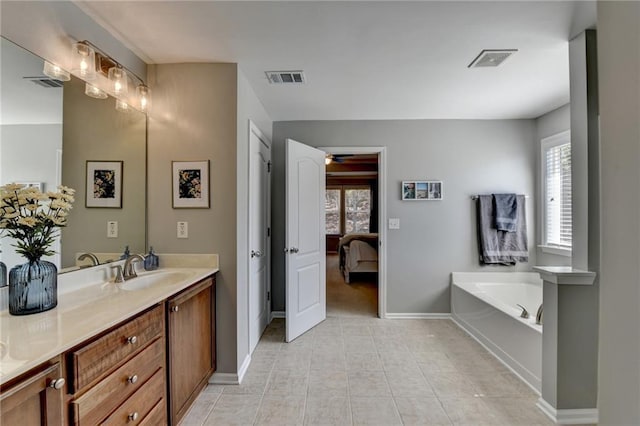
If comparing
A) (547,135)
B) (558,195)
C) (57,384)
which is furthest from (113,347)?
(547,135)

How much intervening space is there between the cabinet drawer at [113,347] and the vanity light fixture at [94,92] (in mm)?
1327

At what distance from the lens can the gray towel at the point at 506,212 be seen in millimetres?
3484

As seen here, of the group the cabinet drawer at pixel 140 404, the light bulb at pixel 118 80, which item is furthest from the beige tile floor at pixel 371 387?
the light bulb at pixel 118 80

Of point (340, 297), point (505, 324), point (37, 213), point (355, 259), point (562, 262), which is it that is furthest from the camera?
point (355, 259)

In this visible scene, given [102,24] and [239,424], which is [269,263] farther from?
[102,24]

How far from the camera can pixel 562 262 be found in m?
3.25

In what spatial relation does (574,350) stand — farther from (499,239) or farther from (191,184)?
(191,184)

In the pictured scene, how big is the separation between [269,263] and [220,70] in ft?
6.88

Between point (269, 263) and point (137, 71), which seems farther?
point (269, 263)

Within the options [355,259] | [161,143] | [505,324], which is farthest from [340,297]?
[161,143]

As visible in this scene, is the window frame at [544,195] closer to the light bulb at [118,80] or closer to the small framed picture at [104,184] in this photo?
the light bulb at [118,80]

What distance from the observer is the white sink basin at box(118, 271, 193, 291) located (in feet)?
5.99

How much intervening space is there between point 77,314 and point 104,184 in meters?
0.98

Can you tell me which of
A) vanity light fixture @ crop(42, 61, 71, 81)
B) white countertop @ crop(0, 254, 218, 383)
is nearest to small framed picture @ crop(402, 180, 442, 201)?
white countertop @ crop(0, 254, 218, 383)
